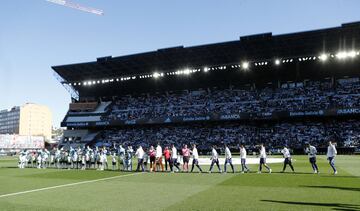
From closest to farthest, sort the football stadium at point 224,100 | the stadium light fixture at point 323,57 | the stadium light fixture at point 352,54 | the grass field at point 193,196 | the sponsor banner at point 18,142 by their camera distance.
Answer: the grass field at point 193,196 → the football stadium at point 224,100 → the stadium light fixture at point 352,54 → the stadium light fixture at point 323,57 → the sponsor banner at point 18,142

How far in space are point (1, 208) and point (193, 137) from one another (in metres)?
54.7

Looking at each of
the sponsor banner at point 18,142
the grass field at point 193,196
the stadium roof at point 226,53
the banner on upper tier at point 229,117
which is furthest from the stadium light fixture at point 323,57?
the sponsor banner at point 18,142

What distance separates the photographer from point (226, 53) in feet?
203

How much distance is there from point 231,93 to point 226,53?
10.7 meters

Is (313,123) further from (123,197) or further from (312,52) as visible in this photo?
(123,197)

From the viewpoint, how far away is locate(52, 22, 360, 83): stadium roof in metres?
54.6

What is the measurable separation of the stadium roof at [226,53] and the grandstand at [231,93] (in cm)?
17

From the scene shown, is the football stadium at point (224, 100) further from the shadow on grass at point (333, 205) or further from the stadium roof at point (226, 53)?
the shadow on grass at point (333, 205)

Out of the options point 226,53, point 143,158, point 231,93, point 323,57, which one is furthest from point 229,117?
point 143,158

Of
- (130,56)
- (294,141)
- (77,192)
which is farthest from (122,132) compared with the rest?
(77,192)

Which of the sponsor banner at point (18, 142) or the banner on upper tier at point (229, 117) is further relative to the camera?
the sponsor banner at point (18, 142)

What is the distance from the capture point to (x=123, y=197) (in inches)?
536

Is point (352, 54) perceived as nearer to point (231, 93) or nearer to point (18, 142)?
point (231, 93)

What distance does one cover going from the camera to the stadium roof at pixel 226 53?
54562 millimetres
